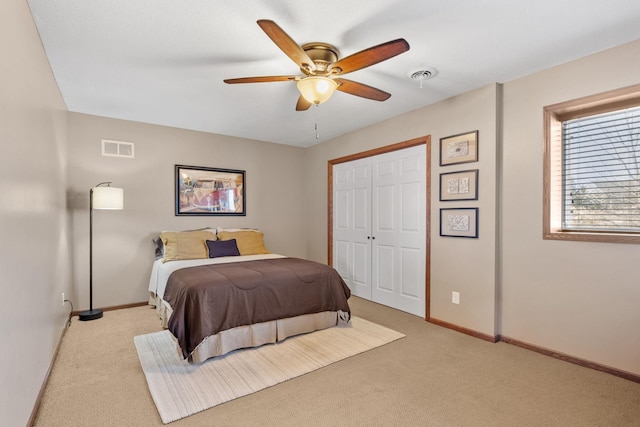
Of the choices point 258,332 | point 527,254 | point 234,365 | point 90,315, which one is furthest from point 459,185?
point 90,315

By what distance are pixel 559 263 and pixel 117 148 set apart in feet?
16.1

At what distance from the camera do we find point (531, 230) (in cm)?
282

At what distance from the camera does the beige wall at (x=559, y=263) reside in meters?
2.34

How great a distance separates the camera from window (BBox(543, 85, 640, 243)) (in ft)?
7.86

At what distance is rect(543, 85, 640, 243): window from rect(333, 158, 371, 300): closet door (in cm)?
216

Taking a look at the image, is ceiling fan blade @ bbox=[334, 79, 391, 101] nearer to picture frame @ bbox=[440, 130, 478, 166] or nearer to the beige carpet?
picture frame @ bbox=[440, 130, 478, 166]

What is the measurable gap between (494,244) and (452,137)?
1175mm

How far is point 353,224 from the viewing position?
472 cm

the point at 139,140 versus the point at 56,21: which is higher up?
the point at 56,21

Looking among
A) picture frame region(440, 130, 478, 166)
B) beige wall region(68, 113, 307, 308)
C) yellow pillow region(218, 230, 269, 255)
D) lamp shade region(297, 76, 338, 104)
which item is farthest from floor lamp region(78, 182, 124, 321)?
picture frame region(440, 130, 478, 166)

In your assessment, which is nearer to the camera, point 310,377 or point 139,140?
point 310,377

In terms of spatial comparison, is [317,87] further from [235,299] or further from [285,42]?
[235,299]

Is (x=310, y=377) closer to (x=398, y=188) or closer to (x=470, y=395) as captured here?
(x=470, y=395)

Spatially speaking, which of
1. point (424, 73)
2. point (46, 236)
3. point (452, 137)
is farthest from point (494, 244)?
point (46, 236)
